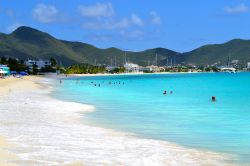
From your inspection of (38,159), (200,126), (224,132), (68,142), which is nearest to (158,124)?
(200,126)

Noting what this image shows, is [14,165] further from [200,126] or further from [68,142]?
[200,126]

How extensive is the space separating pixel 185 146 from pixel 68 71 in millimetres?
179389

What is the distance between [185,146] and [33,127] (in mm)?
5892

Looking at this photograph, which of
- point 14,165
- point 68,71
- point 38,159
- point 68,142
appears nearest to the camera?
point 14,165

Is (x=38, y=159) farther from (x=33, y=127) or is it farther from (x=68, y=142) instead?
(x=33, y=127)

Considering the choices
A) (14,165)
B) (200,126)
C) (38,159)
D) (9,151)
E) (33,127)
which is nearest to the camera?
A: (14,165)

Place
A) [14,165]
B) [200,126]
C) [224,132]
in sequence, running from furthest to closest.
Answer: [200,126] → [224,132] → [14,165]

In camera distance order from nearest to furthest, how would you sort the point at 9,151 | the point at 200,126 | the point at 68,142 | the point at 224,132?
the point at 9,151
the point at 68,142
the point at 224,132
the point at 200,126

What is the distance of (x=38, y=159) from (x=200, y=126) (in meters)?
10.2

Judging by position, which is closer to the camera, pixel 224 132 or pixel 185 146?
pixel 185 146

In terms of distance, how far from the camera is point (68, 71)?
625 ft

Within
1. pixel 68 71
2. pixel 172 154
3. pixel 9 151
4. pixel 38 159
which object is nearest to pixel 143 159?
pixel 172 154

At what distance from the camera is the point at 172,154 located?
1176 centimetres

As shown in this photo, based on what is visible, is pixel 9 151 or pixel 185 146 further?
pixel 185 146
